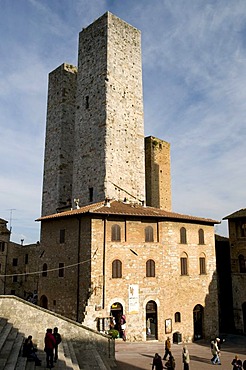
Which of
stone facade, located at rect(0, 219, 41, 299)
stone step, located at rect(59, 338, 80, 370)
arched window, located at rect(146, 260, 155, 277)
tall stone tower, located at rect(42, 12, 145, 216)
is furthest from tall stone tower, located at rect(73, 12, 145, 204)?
stone step, located at rect(59, 338, 80, 370)

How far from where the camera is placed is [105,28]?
103 ft

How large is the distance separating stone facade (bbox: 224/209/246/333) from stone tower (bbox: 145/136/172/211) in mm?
7000

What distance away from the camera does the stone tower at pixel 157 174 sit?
35562 mm

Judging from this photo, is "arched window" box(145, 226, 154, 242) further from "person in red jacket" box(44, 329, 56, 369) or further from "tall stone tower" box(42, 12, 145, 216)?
"person in red jacket" box(44, 329, 56, 369)

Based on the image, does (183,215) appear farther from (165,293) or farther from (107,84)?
(107,84)

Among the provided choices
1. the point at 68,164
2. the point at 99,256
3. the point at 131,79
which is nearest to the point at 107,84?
the point at 131,79

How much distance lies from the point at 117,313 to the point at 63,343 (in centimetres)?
612

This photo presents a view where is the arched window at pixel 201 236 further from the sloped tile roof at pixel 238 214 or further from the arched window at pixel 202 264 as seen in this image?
the sloped tile roof at pixel 238 214

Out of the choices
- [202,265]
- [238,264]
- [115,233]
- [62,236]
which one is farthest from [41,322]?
[238,264]

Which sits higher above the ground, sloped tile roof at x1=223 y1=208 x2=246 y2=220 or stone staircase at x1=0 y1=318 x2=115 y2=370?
sloped tile roof at x1=223 y1=208 x2=246 y2=220

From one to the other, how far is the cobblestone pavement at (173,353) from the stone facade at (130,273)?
3.44 feet

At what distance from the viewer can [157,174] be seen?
36281 mm

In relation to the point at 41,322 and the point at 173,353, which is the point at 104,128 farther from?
the point at 173,353

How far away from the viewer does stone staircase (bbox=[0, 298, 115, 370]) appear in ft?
43.0
